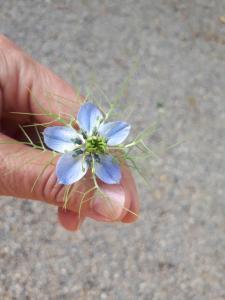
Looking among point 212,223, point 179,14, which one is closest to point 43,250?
point 212,223

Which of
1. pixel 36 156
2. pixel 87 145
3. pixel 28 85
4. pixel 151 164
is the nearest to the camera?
pixel 87 145

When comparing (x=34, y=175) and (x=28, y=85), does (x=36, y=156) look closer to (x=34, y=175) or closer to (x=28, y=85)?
(x=34, y=175)

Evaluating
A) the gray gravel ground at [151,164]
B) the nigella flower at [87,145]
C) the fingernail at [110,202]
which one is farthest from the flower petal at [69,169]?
the gray gravel ground at [151,164]

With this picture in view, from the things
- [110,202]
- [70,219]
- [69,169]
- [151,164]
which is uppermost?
[69,169]

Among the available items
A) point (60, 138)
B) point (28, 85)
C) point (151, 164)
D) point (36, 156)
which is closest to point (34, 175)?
point (36, 156)

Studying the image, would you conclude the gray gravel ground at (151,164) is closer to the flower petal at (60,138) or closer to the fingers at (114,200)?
the fingers at (114,200)
